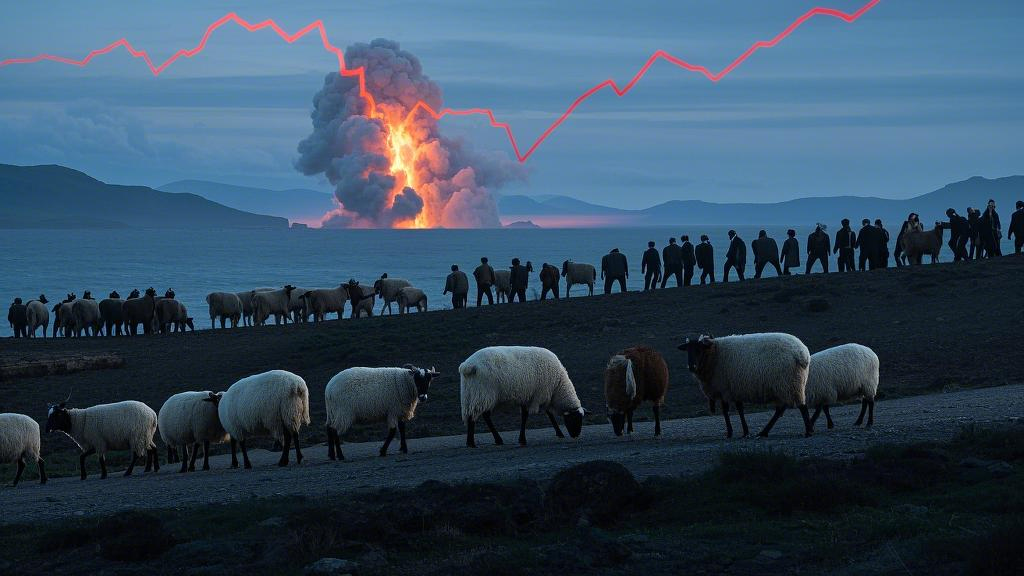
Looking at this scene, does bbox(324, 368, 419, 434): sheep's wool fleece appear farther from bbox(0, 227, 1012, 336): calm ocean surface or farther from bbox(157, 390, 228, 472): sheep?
bbox(0, 227, 1012, 336): calm ocean surface

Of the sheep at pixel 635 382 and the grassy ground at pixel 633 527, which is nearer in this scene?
the grassy ground at pixel 633 527

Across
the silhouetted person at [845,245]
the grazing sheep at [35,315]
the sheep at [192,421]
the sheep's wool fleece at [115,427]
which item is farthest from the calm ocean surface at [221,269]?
the sheep at [192,421]

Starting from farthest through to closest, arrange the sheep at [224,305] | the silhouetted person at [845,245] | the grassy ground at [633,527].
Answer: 1. the sheep at [224,305]
2. the silhouetted person at [845,245]
3. the grassy ground at [633,527]

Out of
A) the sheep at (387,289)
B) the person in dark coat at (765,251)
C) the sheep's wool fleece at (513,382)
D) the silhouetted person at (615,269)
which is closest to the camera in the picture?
the sheep's wool fleece at (513,382)

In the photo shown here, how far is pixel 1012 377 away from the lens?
77.1ft

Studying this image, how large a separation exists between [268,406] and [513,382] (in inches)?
150

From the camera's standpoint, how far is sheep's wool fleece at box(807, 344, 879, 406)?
16812 millimetres

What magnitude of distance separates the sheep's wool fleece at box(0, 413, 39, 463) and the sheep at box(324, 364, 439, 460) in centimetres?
486

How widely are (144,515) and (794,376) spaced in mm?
8920

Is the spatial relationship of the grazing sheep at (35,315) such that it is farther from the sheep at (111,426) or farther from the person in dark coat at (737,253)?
the sheep at (111,426)

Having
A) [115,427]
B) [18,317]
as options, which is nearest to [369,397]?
[115,427]

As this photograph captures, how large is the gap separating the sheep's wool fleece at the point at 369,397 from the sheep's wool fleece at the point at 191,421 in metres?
2.31

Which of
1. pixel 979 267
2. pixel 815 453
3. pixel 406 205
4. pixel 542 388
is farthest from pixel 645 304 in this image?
pixel 406 205

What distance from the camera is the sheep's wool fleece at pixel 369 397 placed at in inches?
709
